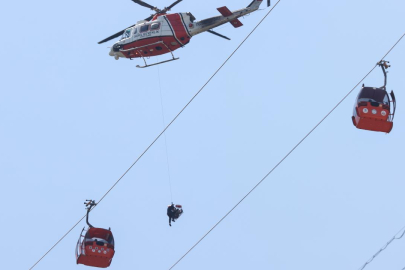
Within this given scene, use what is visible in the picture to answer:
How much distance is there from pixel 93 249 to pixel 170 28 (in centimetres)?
957

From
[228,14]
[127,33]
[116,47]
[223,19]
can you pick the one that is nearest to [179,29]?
[223,19]

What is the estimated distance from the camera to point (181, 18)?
37.1m

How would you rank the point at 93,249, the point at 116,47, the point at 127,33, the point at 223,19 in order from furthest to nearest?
the point at 116,47 < the point at 127,33 < the point at 223,19 < the point at 93,249

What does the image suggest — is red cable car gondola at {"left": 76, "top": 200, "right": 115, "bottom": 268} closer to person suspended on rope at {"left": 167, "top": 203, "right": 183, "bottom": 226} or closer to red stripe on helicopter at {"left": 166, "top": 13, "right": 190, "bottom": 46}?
person suspended on rope at {"left": 167, "top": 203, "right": 183, "bottom": 226}

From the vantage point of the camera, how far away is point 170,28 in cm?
3688

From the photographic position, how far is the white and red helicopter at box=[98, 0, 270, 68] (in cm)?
3659

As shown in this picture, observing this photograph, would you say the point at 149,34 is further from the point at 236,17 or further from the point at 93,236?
the point at 93,236

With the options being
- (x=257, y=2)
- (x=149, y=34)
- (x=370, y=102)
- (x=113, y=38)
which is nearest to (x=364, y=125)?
(x=370, y=102)

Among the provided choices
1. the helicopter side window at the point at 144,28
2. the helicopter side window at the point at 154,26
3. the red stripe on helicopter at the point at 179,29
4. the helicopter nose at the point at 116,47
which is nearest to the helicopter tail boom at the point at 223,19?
the red stripe on helicopter at the point at 179,29

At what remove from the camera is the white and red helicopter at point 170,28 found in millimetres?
36594

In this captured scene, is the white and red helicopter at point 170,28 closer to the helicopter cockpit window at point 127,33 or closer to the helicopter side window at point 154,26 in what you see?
the helicopter side window at point 154,26

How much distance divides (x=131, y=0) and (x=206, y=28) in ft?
10.6

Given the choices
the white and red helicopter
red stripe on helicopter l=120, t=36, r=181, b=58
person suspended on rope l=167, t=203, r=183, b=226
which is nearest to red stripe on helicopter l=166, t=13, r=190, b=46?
the white and red helicopter

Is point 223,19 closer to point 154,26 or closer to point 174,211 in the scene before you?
point 154,26
